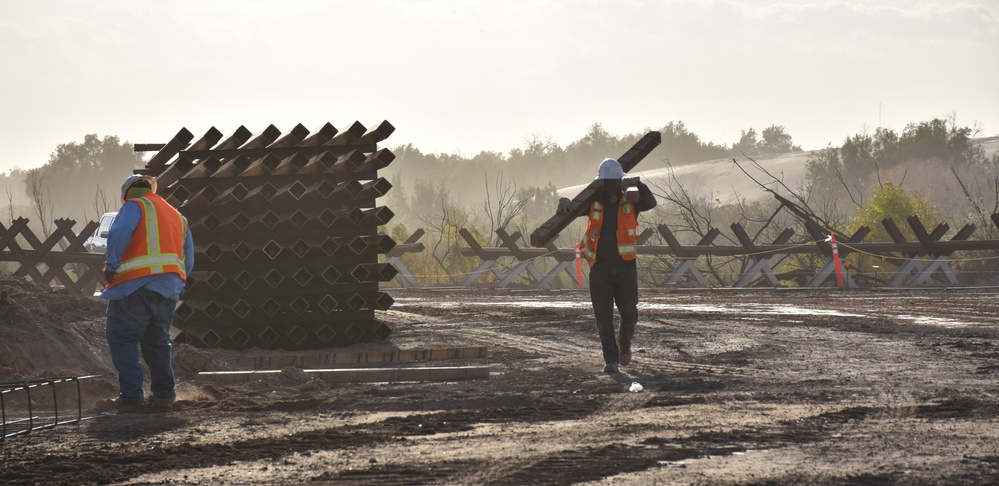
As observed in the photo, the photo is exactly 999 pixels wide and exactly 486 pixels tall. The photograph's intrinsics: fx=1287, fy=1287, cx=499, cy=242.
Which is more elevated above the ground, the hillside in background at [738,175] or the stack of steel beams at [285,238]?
the hillside in background at [738,175]

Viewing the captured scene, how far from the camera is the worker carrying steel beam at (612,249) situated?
11.5m

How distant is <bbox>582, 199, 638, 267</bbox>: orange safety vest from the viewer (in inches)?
453

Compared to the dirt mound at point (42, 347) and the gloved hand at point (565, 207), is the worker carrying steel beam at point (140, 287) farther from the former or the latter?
the gloved hand at point (565, 207)

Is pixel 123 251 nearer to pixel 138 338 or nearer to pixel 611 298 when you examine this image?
pixel 138 338

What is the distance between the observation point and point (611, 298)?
38.7 ft

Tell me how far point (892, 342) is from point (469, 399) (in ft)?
20.4

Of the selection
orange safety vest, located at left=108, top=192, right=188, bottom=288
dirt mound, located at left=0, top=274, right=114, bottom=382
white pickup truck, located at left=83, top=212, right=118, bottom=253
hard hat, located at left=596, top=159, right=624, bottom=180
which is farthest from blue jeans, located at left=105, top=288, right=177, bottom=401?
white pickup truck, located at left=83, top=212, right=118, bottom=253

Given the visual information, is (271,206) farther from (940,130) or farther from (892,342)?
(940,130)

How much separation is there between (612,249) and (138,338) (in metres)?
4.24

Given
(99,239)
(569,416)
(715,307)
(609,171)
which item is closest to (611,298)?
(609,171)

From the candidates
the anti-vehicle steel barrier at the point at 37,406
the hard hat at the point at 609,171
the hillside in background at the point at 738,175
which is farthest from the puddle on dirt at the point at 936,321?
the hillside in background at the point at 738,175

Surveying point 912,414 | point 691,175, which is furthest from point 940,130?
point 912,414

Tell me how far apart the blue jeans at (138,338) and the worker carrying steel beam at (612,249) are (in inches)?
147

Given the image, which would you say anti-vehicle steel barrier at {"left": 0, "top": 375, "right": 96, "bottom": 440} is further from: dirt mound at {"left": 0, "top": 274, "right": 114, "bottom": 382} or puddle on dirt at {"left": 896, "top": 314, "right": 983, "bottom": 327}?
puddle on dirt at {"left": 896, "top": 314, "right": 983, "bottom": 327}
